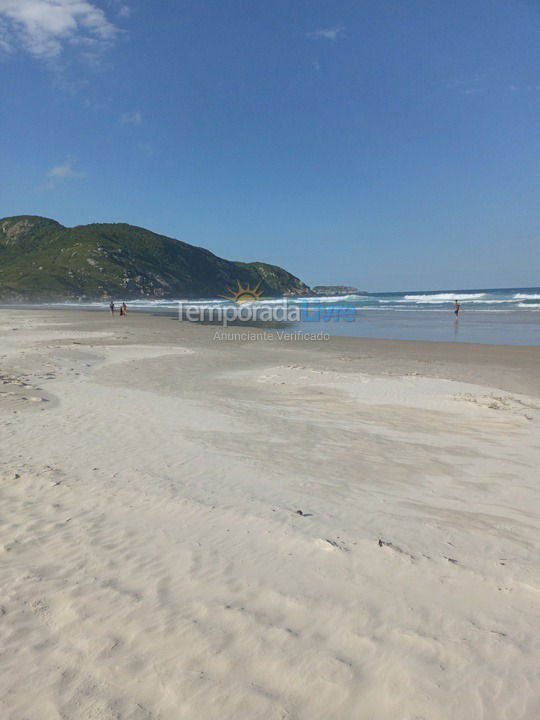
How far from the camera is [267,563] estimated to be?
4355mm

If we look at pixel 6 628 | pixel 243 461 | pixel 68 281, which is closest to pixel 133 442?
pixel 243 461

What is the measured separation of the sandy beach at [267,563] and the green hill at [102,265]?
99.8 m

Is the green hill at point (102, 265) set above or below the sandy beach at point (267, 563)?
above

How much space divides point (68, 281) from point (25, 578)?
122 metres

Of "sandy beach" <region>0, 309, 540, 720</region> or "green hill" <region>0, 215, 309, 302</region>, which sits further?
"green hill" <region>0, 215, 309, 302</region>

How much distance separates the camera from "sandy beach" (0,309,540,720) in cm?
291

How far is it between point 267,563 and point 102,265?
453ft

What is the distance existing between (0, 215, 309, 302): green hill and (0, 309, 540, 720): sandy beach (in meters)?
99.8

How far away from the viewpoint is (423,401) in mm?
11758

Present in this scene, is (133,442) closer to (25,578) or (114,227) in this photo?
(25,578)

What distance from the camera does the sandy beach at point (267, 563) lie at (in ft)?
9.55

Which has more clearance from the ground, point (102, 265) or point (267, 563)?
point (102, 265)

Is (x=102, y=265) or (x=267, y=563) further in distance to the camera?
(x=102, y=265)

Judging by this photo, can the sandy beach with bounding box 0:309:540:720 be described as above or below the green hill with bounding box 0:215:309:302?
below
